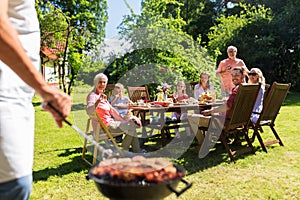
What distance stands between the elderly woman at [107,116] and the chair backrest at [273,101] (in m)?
1.88

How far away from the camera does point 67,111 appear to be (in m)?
1.19

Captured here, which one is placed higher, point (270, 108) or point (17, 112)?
point (17, 112)

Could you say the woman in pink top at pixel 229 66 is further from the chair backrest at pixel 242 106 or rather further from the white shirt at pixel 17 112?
the white shirt at pixel 17 112

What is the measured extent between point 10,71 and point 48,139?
206 inches

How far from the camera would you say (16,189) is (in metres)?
1.17

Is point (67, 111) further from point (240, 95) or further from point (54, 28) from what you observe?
point (54, 28)

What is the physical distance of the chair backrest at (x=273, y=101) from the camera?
4926 mm

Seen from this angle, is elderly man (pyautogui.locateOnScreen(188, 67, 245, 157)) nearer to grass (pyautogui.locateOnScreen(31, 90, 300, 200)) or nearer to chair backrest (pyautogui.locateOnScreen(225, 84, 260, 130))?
chair backrest (pyautogui.locateOnScreen(225, 84, 260, 130))

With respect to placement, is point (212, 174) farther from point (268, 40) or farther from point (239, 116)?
point (268, 40)

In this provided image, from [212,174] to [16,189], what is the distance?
2.97m

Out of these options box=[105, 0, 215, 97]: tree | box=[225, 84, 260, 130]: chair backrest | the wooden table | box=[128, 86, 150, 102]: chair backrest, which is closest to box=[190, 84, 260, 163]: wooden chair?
box=[225, 84, 260, 130]: chair backrest

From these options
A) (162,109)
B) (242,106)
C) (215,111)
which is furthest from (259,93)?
(162,109)

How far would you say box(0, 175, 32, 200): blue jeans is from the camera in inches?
45.3

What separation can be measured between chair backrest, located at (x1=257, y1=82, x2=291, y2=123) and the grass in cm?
49
